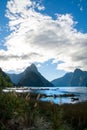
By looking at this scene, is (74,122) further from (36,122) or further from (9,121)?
(9,121)

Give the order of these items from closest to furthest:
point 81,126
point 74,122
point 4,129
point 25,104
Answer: point 4,129
point 25,104
point 81,126
point 74,122

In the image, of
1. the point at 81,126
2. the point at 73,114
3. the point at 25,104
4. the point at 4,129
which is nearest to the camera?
the point at 4,129

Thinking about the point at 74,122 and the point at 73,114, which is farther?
the point at 73,114

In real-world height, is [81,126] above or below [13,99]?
below

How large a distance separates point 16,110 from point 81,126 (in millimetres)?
4402

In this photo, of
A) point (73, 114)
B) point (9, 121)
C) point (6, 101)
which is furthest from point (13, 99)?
point (73, 114)

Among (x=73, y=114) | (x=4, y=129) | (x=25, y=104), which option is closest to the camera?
(x=4, y=129)

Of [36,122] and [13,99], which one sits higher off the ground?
[13,99]

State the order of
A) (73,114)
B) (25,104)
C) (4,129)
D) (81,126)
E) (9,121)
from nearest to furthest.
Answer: (4,129), (9,121), (25,104), (81,126), (73,114)

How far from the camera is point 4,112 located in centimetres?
1142

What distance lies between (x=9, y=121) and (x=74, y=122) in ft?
19.3

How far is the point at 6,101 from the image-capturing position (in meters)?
11.9

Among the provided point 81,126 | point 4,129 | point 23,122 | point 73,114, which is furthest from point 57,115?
point 73,114

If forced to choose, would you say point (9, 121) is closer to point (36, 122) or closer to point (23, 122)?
point (23, 122)
